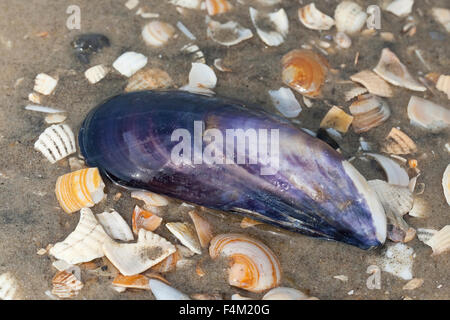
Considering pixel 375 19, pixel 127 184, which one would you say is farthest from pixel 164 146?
pixel 375 19

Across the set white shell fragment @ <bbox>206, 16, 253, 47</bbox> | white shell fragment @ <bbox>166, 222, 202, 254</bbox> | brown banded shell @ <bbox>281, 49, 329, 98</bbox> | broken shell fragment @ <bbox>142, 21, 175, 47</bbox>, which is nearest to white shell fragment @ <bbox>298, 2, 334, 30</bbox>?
brown banded shell @ <bbox>281, 49, 329, 98</bbox>

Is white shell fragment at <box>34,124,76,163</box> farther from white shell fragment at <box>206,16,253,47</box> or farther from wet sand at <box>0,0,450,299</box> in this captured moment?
white shell fragment at <box>206,16,253,47</box>

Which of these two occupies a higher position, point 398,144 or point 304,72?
point 304,72

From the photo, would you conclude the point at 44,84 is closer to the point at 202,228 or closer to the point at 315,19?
the point at 202,228

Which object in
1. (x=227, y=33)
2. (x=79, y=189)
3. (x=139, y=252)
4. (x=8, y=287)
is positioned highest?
(x=227, y=33)

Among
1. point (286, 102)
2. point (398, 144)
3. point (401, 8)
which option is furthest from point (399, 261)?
point (401, 8)
